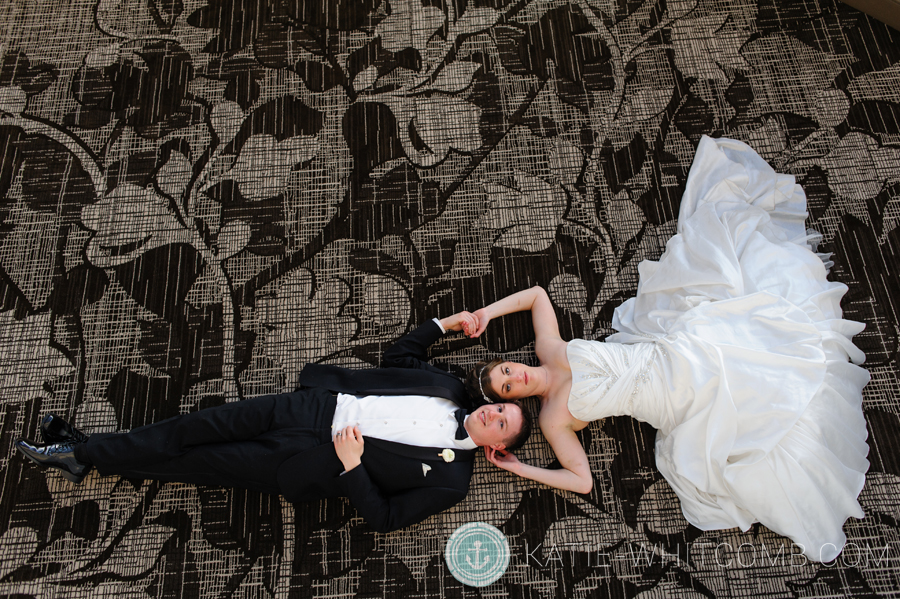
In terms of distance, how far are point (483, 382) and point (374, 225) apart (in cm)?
73

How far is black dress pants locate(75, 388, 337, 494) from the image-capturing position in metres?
1.68

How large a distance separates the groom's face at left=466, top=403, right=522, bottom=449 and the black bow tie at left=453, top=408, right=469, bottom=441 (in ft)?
0.08

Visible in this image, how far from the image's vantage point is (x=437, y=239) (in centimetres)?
207

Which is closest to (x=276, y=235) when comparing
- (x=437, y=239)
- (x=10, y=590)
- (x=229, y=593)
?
(x=437, y=239)

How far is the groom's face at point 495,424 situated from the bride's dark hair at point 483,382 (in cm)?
6

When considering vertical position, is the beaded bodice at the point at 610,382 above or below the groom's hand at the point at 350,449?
above

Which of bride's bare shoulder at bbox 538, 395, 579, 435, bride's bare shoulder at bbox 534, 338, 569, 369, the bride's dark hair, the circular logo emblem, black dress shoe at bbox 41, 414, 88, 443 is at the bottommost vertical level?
the circular logo emblem

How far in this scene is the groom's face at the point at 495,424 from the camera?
5.46 ft

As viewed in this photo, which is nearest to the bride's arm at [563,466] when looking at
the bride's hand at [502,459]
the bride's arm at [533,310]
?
the bride's hand at [502,459]

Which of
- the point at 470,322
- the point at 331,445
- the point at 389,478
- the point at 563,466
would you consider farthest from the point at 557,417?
the point at 331,445

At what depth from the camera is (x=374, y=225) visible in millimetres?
2090

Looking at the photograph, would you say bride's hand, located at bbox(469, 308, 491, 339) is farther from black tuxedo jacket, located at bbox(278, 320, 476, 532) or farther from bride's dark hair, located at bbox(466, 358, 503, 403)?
black tuxedo jacket, located at bbox(278, 320, 476, 532)

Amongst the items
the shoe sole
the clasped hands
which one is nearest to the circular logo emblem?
the clasped hands

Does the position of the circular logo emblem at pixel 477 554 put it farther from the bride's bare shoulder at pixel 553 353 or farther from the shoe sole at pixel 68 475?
the shoe sole at pixel 68 475
